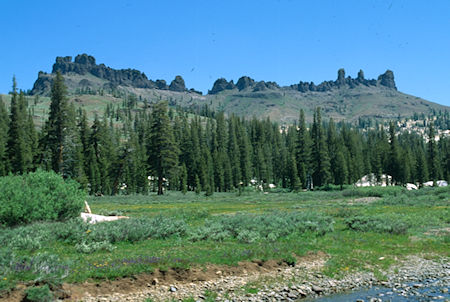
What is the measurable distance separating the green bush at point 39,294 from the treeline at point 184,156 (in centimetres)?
5049

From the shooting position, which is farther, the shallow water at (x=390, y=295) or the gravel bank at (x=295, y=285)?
the shallow water at (x=390, y=295)

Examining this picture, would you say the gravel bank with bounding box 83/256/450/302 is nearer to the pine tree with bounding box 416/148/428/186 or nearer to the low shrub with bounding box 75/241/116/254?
the low shrub with bounding box 75/241/116/254

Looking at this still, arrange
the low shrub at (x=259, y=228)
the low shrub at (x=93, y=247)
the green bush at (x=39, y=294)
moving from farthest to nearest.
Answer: the low shrub at (x=259, y=228) < the low shrub at (x=93, y=247) < the green bush at (x=39, y=294)

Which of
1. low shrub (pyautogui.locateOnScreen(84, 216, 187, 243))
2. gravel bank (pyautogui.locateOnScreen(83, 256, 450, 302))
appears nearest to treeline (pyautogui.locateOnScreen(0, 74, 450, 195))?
low shrub (pyautogui.locateOnScreen(84, 216, 187, 243))

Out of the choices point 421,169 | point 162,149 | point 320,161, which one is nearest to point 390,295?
point 162,149

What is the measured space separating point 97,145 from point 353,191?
2184 inches

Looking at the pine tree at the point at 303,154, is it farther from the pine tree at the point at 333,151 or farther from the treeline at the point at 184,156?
the pine tree at the point at 333,151

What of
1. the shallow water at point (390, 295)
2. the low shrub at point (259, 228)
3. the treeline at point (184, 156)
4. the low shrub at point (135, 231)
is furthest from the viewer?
the treeline at point (184, 156)

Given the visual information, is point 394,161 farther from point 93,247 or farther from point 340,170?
point 93,247

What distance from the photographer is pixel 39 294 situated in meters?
11.1

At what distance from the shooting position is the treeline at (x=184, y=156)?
70.0 metres

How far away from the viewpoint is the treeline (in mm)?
70000

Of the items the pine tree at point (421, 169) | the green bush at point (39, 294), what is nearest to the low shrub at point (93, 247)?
the green bush at point (39, 294)

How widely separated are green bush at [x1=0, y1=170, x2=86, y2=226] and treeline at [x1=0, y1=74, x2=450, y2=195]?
3538cm
